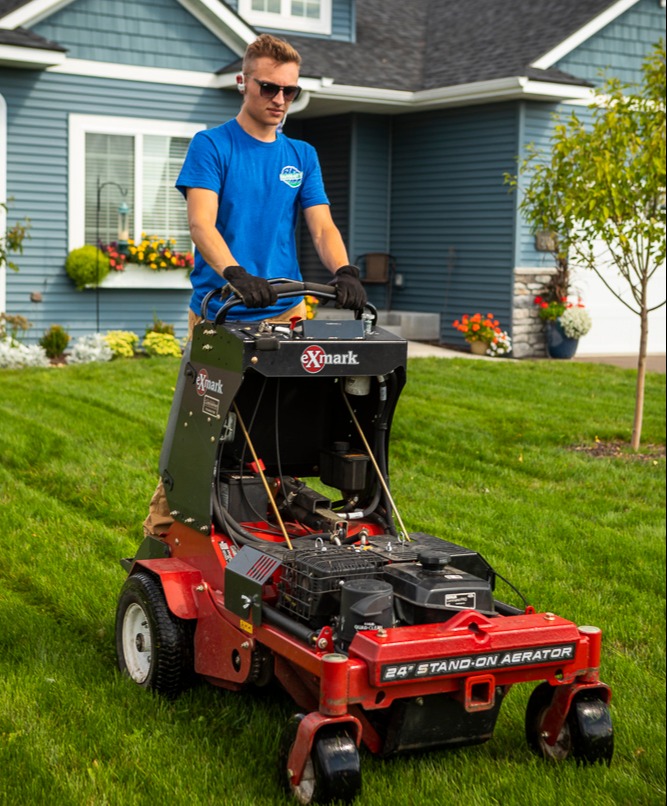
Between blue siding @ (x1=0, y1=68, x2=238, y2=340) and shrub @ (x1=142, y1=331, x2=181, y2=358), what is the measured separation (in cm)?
99

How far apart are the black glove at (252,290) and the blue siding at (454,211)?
1192 cm

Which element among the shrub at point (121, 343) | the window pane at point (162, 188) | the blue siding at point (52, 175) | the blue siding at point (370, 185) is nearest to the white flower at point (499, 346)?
the blue siding at point (370, 185)

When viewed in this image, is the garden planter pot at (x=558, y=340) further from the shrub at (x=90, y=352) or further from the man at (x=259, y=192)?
the man at (x=259, y=192)

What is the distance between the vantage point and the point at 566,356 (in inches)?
623

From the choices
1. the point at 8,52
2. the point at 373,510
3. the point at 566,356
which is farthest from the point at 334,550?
the point at 566,356

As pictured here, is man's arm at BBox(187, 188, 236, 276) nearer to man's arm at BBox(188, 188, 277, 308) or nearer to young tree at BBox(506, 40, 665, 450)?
man's arm at BBox(188, 188, 277, 308)

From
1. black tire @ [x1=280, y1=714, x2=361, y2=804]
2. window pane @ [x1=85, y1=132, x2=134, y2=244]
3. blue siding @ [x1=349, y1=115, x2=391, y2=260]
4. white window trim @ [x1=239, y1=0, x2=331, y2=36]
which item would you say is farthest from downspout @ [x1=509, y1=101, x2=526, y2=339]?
black tire @ [x1=280, y1=714, x2=361, y2=804]

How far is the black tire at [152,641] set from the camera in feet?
13.3

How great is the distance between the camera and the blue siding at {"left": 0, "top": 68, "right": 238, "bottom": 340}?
13.5m

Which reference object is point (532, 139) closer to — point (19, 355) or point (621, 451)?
point (19, 355)

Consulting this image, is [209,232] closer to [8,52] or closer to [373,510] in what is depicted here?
[373,510]

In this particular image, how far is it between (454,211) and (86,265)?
524cm

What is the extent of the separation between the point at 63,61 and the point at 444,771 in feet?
35.9

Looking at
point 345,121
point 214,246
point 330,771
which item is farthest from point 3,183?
point 330,771
